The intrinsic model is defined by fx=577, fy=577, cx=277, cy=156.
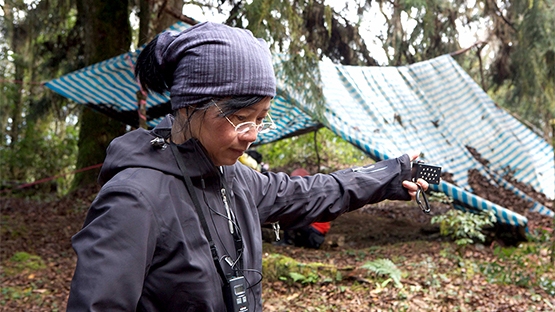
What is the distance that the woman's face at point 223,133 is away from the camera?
1.33 meters

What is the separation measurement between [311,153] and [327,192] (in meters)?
7.94

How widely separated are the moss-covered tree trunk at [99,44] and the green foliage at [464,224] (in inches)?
174

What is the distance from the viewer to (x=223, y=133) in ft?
4.42

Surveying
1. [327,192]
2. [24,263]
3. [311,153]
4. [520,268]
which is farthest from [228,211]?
[311,153]

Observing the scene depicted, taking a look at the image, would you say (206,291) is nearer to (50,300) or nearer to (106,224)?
(106,224)

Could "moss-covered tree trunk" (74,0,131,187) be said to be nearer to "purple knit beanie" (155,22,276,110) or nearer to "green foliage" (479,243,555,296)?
"green foliage" (479,243,555,296)

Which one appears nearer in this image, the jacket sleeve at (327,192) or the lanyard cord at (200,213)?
the lanyard cord at (200,213)

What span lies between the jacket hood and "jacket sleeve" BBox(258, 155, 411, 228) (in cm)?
37

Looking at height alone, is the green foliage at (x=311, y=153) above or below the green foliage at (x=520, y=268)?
above

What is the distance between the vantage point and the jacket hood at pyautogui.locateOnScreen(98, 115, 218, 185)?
1.29 m

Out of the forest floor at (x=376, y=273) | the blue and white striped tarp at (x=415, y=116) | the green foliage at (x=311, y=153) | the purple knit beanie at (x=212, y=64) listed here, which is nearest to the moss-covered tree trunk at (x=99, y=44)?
the blue and white striped tarp at (x=415, y=116)

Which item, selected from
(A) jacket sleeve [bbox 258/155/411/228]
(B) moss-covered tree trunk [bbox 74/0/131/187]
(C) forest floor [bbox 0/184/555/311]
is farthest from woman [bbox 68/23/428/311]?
(B) moss-covered tree trunk [bbox 74/0/131/187]

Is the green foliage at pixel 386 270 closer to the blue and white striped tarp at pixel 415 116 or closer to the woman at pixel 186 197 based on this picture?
the blue and white striped tarp at pixel 415 116

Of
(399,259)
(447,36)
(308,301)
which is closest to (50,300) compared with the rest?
(308,301)
